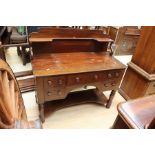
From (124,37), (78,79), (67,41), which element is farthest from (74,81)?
(124,37)

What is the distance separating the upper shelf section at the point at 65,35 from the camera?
1510 mm

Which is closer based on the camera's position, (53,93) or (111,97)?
(53,93)

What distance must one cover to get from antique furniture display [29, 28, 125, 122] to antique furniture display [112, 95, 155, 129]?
0.65 m

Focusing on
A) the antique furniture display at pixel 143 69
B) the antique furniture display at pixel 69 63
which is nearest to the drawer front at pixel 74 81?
the antique furniture display at pixel 69 63

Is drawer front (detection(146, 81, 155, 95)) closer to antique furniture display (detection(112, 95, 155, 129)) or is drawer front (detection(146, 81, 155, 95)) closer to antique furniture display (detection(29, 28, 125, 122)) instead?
antique furniture display (detection(29, 28, 125, 122))

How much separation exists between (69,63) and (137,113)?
890 mm

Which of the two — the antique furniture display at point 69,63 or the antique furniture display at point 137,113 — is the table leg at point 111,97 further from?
the antique furniture display at point 137,113

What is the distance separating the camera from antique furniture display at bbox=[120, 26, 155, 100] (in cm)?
177

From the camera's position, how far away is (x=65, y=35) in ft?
5.34

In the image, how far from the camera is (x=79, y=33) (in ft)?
5.49

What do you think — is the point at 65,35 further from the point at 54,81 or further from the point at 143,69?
the point at 143,69

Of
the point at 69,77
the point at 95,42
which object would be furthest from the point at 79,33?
the point at 69,77

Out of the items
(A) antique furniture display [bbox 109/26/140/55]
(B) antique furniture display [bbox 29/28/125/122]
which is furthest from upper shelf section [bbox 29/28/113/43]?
(A) antique furniture display [bbox 109/26/140/55]

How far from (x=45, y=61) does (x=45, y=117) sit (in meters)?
0.70
